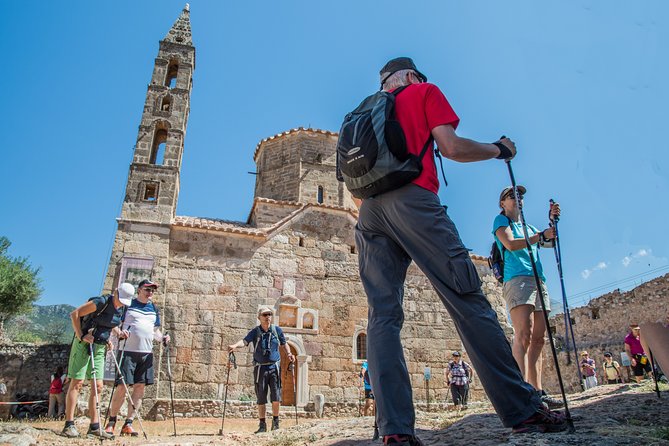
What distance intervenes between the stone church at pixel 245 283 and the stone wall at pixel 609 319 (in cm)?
955

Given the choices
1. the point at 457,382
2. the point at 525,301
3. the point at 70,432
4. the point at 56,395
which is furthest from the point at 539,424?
the point at 56,395

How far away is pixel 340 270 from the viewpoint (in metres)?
13.0

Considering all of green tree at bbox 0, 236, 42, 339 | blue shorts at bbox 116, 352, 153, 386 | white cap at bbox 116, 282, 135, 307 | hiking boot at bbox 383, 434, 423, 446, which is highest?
green tree at bbox 0, 236, 42, 339

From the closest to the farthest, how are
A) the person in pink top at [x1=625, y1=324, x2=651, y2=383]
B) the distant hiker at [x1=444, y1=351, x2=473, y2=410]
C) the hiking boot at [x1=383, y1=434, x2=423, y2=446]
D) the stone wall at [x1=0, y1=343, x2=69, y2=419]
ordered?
the hiking boot at [x1=383, y1=434, x2=423, y2=446], the person in pink top at [x1=625, y1=324, x2=651, y2=383], the distant hiker at [x1=444, y1=351, x2=473, y2=410], the stone wall at [x1=0, y1=343, x2=69, y2=419]

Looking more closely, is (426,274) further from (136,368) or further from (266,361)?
(136,368)

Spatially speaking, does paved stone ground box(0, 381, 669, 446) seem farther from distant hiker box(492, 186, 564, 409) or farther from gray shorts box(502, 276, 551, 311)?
gray shorts box(502, 276, 551, 311)

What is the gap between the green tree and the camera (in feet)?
73.7

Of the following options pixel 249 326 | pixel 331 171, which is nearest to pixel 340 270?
pixel 249 326

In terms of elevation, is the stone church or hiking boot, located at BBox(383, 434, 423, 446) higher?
the stone church

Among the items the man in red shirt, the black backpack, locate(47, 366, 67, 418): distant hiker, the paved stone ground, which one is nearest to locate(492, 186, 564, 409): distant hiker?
the paved stone ground

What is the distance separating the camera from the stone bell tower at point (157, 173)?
1127 cm

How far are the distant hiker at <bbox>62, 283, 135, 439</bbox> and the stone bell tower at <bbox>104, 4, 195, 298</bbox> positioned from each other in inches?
228

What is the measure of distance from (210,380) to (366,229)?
9.56 meters

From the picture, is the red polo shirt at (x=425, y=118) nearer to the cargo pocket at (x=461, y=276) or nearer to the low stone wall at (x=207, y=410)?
the cargo pocket at (x=461, y=276)
